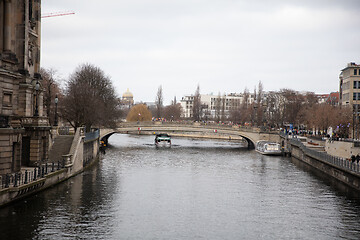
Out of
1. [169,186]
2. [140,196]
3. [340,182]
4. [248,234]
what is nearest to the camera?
[248,234]

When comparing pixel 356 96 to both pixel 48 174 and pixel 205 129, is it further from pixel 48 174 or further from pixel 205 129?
pixel 48 174

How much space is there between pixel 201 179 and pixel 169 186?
19.5ft

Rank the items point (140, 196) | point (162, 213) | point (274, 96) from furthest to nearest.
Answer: point (274, 96), point (140, 196), point (162, 213)

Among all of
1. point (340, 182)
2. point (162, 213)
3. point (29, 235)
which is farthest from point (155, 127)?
point (29, 235)

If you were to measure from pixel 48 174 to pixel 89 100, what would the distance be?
3173cm

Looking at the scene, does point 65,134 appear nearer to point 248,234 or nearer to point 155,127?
point 248,234

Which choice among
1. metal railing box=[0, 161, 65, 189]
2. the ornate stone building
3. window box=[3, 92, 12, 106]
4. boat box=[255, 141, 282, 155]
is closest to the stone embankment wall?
metal railing box=[0, 161, 65, 189]

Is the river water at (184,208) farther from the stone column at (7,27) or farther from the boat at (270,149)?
the boat at (270,149)

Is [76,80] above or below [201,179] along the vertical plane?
Answer: above

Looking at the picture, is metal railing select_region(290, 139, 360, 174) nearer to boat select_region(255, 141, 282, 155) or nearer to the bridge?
boat select_region(255, 141, 282, 155)

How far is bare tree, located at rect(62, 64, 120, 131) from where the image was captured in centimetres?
6538

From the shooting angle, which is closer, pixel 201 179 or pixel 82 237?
pixel 82 237

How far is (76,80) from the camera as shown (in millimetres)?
75875

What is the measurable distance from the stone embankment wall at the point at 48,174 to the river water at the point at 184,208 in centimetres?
77
